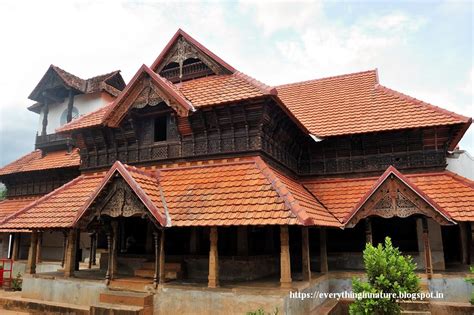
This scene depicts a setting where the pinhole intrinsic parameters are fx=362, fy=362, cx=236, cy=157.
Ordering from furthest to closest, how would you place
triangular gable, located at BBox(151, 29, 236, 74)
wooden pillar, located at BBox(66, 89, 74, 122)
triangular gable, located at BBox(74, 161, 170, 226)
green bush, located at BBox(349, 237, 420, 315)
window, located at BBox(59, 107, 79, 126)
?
window, located at BBox(59, 107, 79, 126)
wooden pillar, located at BBox(66, 89, 74, 122)
triangular gable, located at BBox(151, 29, 236, 74)
triangular gable, located at BBox(74, 161, 170, 226)
green bush, located at BBox(349, 237, 420, 315)

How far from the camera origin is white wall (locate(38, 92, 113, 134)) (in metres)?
19.9

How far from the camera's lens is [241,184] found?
30.0ft

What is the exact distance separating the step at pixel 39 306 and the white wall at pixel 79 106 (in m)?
11.7

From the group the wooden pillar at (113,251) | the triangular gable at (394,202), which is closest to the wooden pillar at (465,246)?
the triangular gable at (394,202)

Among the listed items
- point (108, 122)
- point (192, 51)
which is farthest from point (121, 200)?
point (192, 51)

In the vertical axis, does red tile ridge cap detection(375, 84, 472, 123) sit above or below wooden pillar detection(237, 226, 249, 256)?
above

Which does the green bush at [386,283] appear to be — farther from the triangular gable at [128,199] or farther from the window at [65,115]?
the window at [65,115]

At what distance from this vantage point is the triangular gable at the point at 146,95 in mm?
10250

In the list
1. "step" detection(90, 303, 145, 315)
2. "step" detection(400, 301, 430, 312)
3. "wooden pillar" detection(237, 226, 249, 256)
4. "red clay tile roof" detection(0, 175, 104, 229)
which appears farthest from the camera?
"red clay tile roof" detection(0, 175, 104, 229)

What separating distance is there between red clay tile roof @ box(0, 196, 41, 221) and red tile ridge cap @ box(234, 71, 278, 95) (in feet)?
43.1

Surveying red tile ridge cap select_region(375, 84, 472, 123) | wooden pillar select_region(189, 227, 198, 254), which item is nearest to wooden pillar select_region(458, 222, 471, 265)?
red tile ridge cap select_region(375, 84, 472, 123)

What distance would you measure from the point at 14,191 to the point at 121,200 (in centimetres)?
1379

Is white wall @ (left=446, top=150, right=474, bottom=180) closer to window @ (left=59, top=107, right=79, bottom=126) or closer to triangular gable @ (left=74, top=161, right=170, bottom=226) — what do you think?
triangular gable @ (left=74, top=161, right=170, bottom=226)

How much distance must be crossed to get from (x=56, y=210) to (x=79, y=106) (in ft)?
36.4
